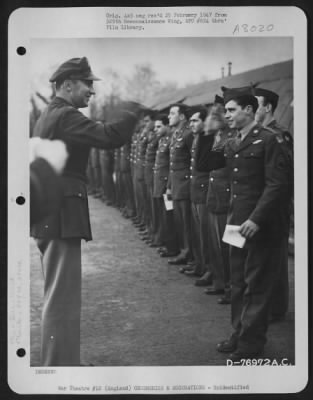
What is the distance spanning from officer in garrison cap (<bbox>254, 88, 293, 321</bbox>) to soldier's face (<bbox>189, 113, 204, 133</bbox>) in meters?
0.19

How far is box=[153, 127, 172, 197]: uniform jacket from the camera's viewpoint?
1714mm

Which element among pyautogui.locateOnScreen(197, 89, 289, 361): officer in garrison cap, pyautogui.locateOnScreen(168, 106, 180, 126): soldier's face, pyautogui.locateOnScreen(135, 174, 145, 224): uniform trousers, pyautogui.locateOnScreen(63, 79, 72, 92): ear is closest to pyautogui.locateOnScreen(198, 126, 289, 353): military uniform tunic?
pyautogui.locateOnScreen(197, 89, 289, 361): officer in garrison cap

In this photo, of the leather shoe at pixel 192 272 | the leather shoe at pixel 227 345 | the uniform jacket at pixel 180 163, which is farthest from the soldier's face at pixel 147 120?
the leather shoe at pixel 227 345

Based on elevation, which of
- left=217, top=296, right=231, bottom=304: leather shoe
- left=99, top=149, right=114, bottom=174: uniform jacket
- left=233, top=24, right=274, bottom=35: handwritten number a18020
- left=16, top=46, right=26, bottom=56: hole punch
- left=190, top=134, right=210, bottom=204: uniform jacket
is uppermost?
left=233, top=24, right=274, bottom=35: handwritten number a18020

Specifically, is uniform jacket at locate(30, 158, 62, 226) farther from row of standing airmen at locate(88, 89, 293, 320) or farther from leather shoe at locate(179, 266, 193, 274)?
leather shoe at locate(179, 266, 193, 274)

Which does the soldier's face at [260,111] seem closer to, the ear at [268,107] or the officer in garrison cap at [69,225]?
the ear at [268,107]

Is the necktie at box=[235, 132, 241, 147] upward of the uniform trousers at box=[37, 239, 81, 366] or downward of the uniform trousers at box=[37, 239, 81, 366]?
upward

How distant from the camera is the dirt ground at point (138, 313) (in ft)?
5.27

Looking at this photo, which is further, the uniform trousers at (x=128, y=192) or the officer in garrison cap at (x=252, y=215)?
the uniform trousers at (x=128, y=192)

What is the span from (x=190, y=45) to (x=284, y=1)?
35cm

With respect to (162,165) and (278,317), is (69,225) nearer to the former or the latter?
(162,165)

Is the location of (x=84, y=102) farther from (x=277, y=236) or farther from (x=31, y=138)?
(x=277, y=236)

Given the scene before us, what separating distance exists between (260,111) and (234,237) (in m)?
0.43

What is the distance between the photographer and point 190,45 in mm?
1619
